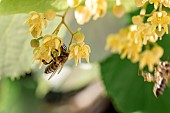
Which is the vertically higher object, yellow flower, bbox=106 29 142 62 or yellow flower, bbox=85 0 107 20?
yellow flower, bbox=85 0 107 20

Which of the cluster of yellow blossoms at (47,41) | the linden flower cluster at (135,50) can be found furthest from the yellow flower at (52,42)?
the linden flower cluster at (135,50)

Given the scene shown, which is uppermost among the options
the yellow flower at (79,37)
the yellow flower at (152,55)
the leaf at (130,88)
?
the yellow flower at (79,37)

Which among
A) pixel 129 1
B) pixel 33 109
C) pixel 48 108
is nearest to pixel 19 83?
pixel 33 109

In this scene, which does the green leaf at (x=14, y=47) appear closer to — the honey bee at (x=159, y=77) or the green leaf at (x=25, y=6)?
the green leaf at (x=25, y=6)

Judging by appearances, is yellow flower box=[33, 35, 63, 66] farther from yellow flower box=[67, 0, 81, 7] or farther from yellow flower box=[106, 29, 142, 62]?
yellow flower box=[106, 29, 142, 62]

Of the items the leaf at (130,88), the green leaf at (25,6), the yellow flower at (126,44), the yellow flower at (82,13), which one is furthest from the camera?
the leaf at (130,88)

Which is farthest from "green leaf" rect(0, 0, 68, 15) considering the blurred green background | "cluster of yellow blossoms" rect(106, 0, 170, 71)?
"cluster of yellow blossoms" rect(106, 0, 170, 71)
